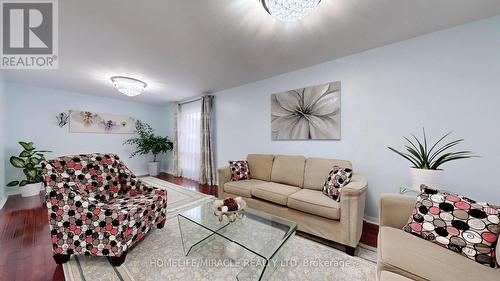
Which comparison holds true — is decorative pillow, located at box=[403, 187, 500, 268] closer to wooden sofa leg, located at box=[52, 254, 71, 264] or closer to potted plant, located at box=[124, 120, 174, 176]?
wooden sofa leg, located at box=[52, 254, 71, 264]

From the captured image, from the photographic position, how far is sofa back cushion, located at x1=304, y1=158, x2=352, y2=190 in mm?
2297

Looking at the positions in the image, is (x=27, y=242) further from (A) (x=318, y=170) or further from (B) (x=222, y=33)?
(A) (x=318, y=170)

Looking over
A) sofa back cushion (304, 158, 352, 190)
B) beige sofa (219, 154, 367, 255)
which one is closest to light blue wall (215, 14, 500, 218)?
sofa back cushion (304, 158, 352, 190)

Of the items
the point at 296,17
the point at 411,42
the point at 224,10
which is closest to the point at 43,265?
the point at 224,10

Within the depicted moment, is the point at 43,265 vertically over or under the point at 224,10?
under

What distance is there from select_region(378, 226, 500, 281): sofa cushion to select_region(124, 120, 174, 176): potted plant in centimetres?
534

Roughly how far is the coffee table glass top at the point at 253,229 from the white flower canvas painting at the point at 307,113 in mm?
1510

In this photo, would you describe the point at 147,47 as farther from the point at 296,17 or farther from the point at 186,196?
the point at 186,196

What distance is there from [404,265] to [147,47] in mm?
3007

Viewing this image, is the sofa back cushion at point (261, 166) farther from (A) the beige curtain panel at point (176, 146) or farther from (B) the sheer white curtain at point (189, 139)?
(A) the beige curtain panel at point (176, 146)

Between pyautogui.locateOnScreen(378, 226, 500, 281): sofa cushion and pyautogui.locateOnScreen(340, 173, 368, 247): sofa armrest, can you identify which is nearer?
pyautogui.locateOnScreen(378, 226, 500, 281): sofa cushion

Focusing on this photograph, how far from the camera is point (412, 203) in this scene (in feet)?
4.49

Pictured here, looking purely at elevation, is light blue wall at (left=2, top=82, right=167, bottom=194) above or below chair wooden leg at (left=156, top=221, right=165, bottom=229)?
above

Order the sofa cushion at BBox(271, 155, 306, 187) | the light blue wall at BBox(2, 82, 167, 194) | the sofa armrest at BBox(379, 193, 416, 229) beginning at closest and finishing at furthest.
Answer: the sofa armrest at BBox(379, 193, 416, 229) < the sofa cushion at BBox(271, 155, 306, 187) < the light blue wall at BBox(2, 82, 167, 194)
